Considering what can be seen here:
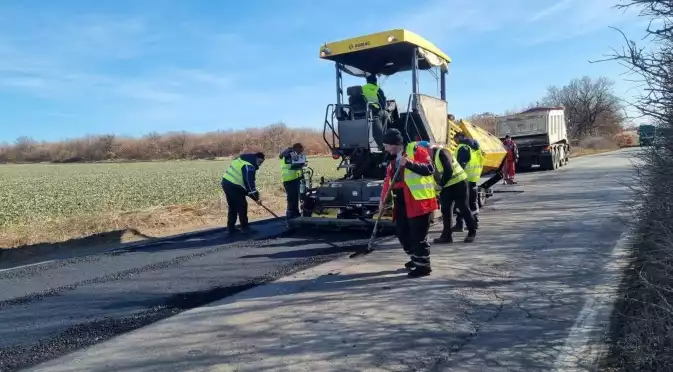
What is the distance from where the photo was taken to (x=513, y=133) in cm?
2381

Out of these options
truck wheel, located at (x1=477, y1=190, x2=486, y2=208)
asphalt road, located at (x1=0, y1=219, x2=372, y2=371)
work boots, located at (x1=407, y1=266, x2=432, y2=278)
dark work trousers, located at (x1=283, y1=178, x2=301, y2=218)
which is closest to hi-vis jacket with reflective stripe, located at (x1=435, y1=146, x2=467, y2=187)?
asphalt road, located at (x1=0, y1=219, x2=372, y2=371)

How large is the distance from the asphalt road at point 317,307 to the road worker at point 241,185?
1.48 m

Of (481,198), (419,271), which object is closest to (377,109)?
(481,198)

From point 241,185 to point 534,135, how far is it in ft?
58.4

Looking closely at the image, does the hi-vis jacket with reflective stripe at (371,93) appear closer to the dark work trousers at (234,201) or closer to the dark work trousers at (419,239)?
the dark work trousers at (234,201)

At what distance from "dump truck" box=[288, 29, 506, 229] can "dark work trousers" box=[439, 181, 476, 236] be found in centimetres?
114

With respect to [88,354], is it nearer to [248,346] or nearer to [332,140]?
[248,346]

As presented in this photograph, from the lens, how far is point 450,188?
7.30 m

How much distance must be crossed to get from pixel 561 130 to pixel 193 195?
19.4m

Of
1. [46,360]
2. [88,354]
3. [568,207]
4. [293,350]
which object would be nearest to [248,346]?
[293,350]

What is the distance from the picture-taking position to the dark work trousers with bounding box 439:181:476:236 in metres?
7.27

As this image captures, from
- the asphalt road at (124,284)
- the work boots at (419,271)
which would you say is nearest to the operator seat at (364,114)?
the asphalt road at (124,284)

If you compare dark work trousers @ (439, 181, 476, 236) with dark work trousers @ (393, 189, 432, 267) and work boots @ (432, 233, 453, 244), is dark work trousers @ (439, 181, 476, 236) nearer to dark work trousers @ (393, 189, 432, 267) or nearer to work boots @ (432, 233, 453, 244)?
work boots @ (432, 233, 453, 244)

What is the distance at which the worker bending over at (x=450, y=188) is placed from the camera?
7.12 m
